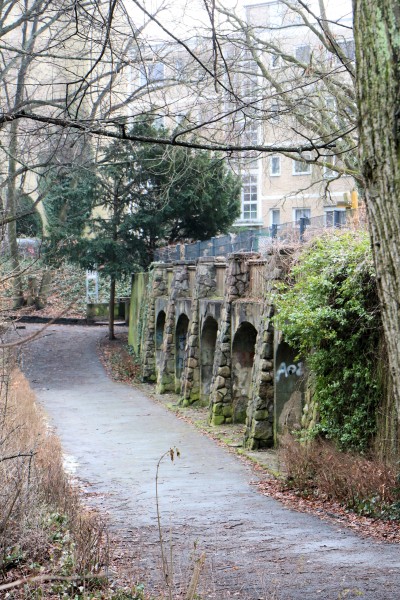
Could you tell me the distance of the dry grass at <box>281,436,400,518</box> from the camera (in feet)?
38.7

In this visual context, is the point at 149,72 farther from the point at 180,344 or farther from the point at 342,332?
the point at 180,344

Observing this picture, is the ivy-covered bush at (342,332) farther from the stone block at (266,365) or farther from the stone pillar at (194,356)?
the stone pillar at (194,356)

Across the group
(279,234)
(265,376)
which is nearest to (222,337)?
(279,234)

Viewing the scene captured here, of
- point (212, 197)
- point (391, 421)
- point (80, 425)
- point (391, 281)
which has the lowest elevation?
point (80, 425)

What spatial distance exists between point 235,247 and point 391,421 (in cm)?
1224

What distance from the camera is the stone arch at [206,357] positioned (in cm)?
2580

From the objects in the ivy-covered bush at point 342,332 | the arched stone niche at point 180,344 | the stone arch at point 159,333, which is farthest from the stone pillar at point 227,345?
the stone arch at point 159,333

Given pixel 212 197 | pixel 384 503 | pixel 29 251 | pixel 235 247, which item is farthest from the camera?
pixel 29 251

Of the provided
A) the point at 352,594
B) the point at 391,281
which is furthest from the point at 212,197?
the point at 391,281

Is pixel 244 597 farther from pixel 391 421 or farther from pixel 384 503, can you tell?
pixel 391 421

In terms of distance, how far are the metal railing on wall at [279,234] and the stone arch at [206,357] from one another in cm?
242

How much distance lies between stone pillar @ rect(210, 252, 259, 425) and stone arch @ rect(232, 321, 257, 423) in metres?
0.13

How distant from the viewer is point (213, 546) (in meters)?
Answer: 10.4

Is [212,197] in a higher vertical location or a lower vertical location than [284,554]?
higher
